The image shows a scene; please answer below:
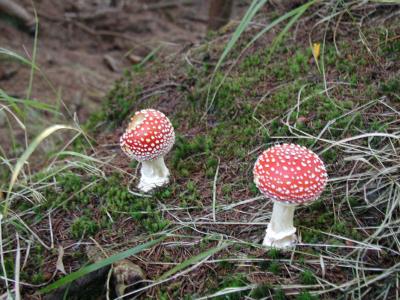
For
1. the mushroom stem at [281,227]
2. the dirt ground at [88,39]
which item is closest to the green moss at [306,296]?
the mushroom stem at [281,227]

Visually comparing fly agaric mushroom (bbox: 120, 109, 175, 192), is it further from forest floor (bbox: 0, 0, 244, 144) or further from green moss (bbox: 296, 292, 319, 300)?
forest floor (bbox: 0, 0, 244, 144)

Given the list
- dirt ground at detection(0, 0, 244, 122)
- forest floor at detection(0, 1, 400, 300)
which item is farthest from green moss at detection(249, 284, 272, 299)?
dirt ground at detection(0, 0, 244, 122)

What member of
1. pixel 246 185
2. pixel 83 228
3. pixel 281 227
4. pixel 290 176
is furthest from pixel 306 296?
pixel 83 228

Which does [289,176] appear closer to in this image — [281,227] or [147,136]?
[281,227]

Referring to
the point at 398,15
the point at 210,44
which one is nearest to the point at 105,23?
the point at 210,44

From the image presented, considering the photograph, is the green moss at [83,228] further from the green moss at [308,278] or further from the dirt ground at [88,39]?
the dirt ground at [88,39]

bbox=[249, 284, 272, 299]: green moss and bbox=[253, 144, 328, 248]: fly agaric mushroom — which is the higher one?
bbox=[253, 144, 328, 248]: fly agaric mushroom
